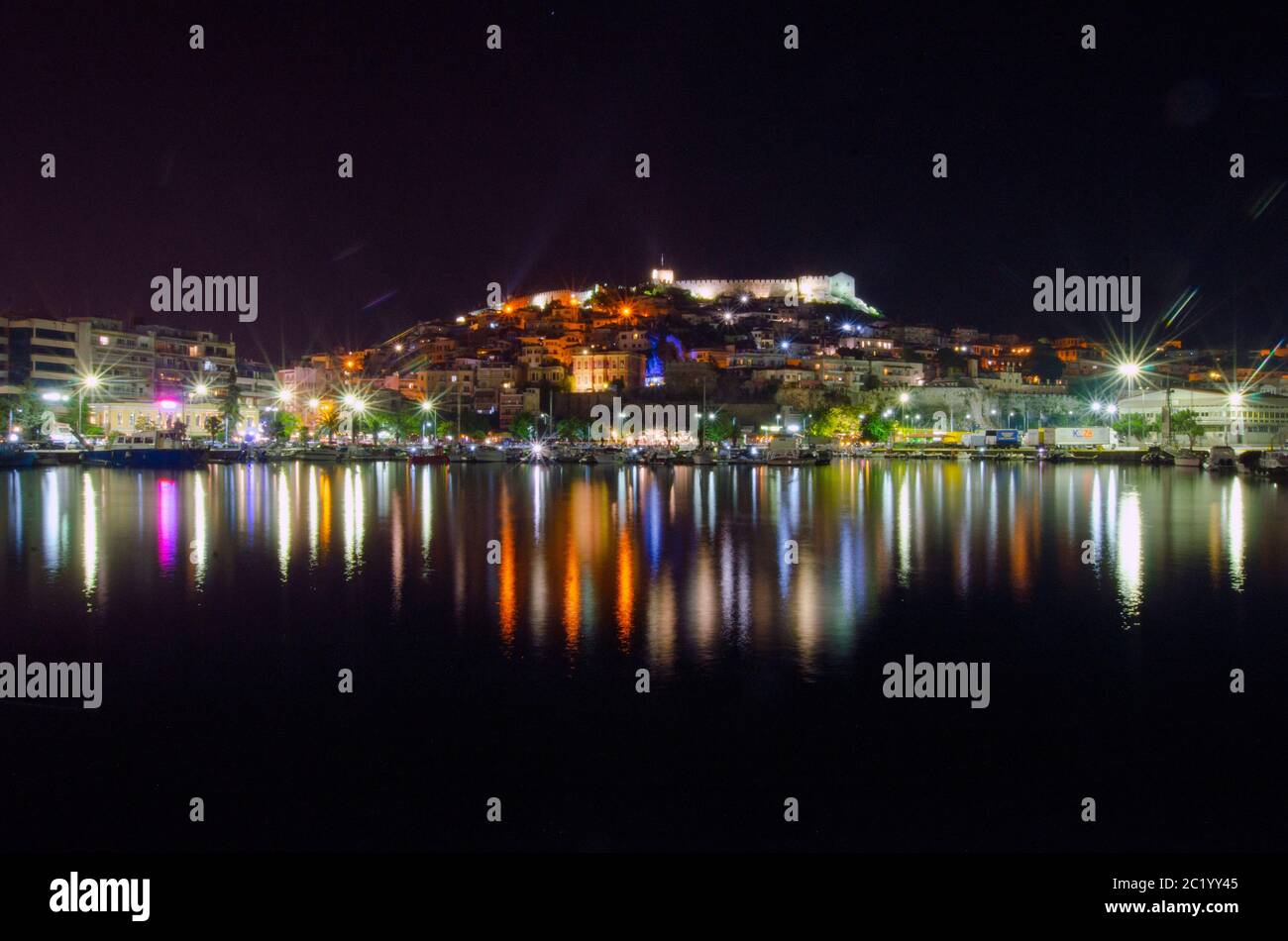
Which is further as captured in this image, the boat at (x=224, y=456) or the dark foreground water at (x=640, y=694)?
the boat at (x=224, y=456)

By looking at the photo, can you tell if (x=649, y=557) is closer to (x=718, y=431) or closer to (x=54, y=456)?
(x=54, y=456)

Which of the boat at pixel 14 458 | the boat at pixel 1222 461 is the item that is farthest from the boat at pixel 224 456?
the boat at pixel 1222 461

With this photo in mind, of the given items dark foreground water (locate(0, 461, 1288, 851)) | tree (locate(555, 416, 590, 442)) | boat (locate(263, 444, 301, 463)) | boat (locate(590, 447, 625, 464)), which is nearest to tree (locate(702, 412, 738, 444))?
tree (locate(555, 416, 590, 442))

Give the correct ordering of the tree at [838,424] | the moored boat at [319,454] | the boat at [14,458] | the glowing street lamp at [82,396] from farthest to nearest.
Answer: the tree at [838,424], the moored boat at [319,454], the glowing street lamp at [82,396], the boat at [14,458]

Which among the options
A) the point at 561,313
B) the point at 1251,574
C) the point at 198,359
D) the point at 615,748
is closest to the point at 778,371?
the point at 561,313

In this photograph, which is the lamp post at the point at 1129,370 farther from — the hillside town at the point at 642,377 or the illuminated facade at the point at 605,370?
the illuminated facade at the point at 605,370
